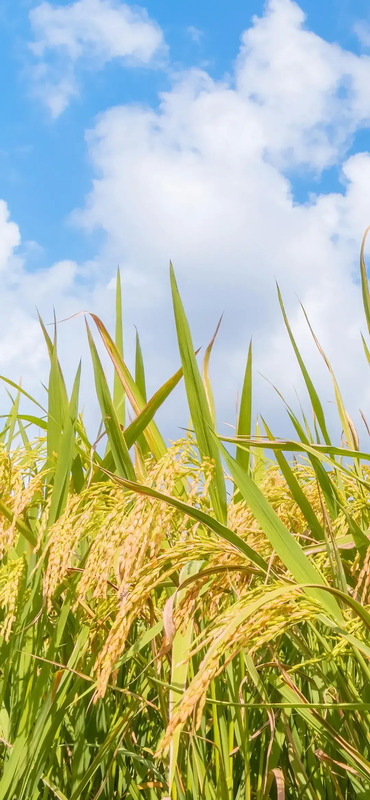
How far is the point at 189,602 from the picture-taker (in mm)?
1089

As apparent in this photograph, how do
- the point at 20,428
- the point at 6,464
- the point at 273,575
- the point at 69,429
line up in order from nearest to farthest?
the point at 273,575
the point at 69,429
the point at 6,464
the point at 20,428

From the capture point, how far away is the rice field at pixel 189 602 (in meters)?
1.09

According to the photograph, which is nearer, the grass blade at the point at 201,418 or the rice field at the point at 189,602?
the rice field at the point at 189,602

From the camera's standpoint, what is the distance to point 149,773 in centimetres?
173

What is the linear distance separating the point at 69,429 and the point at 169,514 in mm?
466

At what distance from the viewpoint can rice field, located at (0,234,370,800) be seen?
1094mm

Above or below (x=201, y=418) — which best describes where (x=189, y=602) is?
below

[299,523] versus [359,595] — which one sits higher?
[299,523]

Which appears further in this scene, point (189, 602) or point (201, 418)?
point (201, 418)

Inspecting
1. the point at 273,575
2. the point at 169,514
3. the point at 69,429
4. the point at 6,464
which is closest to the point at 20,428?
the point at 6,464

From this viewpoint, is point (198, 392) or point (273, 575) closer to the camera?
point (273, 575)

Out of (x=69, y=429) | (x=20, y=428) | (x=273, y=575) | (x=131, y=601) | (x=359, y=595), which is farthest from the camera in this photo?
(x=20, y=428)

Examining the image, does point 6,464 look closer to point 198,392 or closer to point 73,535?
point 73,535

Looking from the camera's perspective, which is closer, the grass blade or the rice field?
the rice field
